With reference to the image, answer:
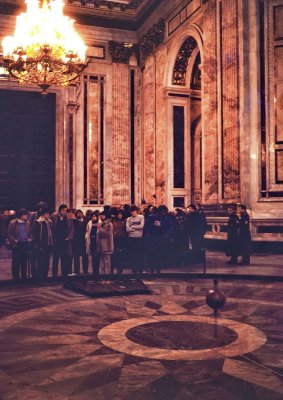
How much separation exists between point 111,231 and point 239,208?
3.38 m

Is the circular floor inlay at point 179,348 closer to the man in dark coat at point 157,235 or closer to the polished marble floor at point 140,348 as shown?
the polished marble floor at point 140,348

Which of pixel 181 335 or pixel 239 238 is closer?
pixel 181 335

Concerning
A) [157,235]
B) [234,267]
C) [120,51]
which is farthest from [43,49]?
[120,51]

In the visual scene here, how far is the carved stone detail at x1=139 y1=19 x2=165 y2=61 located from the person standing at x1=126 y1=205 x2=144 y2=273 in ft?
30.6

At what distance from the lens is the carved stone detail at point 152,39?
15.7m

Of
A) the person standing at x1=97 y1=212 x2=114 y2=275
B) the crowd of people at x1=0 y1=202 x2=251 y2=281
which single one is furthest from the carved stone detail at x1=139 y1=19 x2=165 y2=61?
the person standing at x1=97 y1=212 x2=114 y2=275

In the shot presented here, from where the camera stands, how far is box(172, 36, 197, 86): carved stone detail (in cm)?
1477

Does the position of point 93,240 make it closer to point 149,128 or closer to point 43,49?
point 43,49

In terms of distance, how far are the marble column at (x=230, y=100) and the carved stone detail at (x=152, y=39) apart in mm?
4019

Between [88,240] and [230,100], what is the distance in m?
5.53

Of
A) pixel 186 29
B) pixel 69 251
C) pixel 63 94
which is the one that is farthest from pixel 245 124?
pixel 63 94

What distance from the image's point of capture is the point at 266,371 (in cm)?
342

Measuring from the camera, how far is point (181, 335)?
4352 millimetres

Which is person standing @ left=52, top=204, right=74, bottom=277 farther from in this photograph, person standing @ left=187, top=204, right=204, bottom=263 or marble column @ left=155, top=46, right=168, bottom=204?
marble column @ left=155, top=46, right=168, bottom=204
